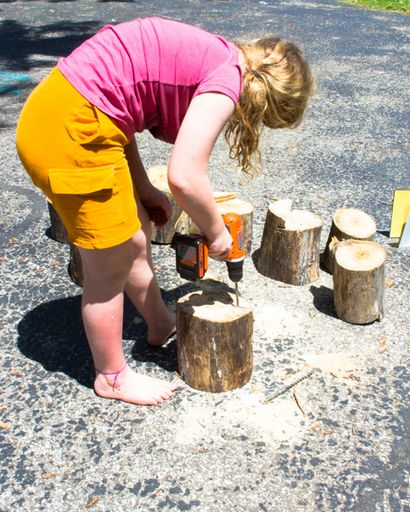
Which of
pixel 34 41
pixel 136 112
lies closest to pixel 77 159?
pixel 136 112

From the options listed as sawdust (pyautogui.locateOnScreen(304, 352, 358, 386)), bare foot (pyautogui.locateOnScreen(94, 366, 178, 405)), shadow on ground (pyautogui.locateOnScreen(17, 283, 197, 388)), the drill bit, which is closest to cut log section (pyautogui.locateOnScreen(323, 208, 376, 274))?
sawdust (pyautogui.locateOnScreen(304, 352, 358, 386))

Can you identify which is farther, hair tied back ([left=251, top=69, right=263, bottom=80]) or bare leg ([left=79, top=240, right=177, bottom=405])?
bare leg ([left=79, top=240, right=177, bottom=405])

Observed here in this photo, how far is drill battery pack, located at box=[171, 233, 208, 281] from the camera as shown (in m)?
2.28

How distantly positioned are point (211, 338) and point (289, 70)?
104cm

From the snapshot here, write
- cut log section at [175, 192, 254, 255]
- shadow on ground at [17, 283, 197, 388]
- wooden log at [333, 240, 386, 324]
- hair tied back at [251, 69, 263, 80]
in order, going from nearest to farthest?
1. hair tied back at [251, 69, 263, 80]
2. shadow on ground at [17, 283, 197, 388]
3. wooden log at [333, 240, 386, 324]
4. cut log section at [175, 192, 254, 255]

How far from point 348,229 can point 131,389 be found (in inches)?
56.9

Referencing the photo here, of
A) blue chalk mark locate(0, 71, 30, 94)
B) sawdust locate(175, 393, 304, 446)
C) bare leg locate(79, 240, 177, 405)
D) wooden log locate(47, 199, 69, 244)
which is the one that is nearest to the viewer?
bare leg locate(79, 240, 177, 405)

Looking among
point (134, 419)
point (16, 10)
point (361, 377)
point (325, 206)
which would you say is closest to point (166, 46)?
point (134, 419)

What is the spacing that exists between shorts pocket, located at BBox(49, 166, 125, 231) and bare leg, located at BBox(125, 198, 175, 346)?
416mm

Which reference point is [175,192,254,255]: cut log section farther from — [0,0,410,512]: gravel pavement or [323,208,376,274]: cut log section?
[323,208,376,274]: cut log section

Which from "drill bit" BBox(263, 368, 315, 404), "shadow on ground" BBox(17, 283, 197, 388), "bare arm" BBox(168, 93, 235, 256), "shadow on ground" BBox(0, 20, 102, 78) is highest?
"bare arm" BBox(168, 93, 235, 256)

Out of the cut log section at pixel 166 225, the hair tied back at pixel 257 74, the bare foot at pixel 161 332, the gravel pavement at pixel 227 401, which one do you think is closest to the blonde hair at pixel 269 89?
the hair tied back at pixel 257 74

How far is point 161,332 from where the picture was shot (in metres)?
2.81

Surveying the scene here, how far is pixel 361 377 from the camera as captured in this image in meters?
2.69
